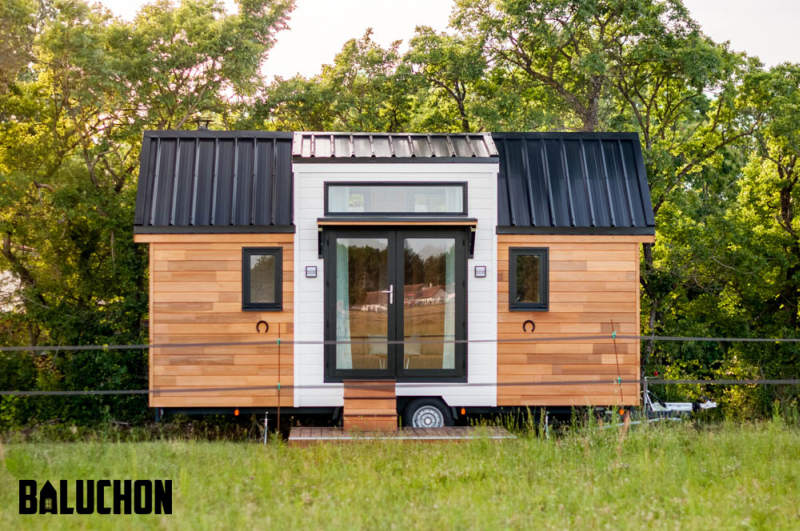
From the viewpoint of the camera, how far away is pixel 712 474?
6379 mm

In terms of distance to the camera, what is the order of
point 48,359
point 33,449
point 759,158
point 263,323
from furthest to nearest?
1. point 759,158
2. point 48,359
3. point 263,323
4. point 33,449

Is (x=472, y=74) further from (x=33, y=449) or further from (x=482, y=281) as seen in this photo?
(x=33, y=449)

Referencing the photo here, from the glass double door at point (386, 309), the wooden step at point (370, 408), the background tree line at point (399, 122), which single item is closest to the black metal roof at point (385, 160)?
the glass double door at point (386, 309)

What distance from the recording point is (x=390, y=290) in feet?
29.8

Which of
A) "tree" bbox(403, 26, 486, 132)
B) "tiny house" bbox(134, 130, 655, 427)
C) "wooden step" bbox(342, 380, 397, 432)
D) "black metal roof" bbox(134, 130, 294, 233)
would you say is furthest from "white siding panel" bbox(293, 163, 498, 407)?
"tree" bbox(403, 26, 486, 132)

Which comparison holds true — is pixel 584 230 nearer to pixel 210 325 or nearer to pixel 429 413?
pixel 429 413

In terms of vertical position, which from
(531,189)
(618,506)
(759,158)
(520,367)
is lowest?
(618,506)

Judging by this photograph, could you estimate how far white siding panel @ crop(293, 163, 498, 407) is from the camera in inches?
359

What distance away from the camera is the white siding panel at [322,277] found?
9125 mm

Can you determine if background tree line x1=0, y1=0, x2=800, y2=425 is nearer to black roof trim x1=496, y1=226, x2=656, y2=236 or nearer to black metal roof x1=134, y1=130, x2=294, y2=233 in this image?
black metal roof x1=134, y1=130, x2=294, y2=233

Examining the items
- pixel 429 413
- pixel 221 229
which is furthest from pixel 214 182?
pixel 429 413

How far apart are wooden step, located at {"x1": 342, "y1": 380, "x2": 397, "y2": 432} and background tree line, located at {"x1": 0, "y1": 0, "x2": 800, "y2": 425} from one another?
5365 mm

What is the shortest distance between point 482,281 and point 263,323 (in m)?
2.55

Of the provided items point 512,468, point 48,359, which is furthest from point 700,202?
point 48,359
